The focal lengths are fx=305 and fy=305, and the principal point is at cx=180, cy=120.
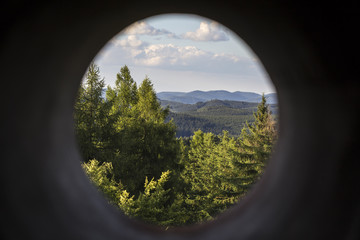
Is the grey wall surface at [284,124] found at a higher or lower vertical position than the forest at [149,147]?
higher

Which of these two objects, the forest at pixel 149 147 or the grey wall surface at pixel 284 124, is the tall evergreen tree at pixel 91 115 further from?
the grey wall surface at pixel 284 124

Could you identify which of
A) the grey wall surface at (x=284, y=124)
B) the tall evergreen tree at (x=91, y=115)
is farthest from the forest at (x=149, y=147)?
the grey wall surface at (x=284, y=124)

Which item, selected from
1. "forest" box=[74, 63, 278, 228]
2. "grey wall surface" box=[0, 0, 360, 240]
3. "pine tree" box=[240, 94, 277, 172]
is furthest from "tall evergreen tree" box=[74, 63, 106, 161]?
"grey wall surface" box=[0, 0, 360, 240]

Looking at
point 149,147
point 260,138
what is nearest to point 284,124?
point 260,138

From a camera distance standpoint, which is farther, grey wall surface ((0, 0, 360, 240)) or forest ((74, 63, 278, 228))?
forest ((74, 63, 278, 228))

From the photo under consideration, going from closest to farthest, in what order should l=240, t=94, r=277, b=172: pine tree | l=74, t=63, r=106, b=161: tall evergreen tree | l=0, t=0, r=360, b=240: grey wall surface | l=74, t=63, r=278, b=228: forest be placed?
l=0, t=0, r=360, b=240: grey wall surface, l=74, t=63, r=106, b=161: tall evergreen tree, l=74, t=63, r=278, b=228: forest, l=240, t=94, r=277, b=172: pine tree

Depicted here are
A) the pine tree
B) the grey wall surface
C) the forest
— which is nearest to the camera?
the grey wall surface

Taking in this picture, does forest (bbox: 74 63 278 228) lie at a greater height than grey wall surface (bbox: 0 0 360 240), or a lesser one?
lesser

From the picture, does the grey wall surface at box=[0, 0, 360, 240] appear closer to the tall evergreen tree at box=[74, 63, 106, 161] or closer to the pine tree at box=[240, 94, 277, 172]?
the tall evergreen tree at box=[74, 63, 106, 161]

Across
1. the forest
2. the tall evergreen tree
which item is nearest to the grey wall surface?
the forest
